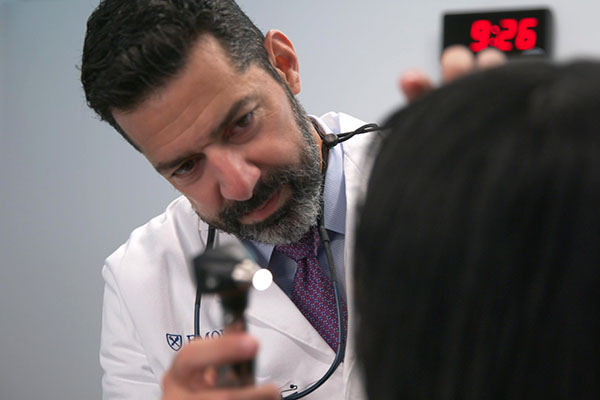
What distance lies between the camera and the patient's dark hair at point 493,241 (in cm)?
39

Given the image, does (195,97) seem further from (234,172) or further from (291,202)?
(291,202)

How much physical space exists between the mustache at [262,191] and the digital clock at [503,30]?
1080 mm

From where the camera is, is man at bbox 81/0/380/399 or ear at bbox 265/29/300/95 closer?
man at bbox 81/0/380/399

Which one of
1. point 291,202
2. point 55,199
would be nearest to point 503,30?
point 291,202

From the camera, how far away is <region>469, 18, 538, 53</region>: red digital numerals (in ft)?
6.32

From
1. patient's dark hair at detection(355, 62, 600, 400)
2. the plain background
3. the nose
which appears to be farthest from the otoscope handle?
the plain background

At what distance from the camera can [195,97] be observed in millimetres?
1027

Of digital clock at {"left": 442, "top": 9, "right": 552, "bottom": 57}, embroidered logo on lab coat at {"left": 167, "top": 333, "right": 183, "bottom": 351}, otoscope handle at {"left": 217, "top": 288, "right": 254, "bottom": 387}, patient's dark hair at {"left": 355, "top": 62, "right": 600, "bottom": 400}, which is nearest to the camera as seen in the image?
patient's dark hair at {"left": 355, "top": 62, "right": 600, "bottom": 400}

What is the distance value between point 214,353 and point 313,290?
0.72 metres

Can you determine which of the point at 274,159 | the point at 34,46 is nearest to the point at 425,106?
the point at 274,159

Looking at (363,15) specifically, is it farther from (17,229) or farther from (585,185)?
(585,185)

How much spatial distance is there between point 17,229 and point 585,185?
281cm

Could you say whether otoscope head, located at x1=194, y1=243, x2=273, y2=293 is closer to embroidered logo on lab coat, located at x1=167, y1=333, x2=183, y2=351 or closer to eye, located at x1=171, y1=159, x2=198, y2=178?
eye, located at x1=171, y1=159, x2=198, y2=178

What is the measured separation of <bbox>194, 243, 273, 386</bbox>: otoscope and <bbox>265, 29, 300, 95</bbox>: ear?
0.76 meters
